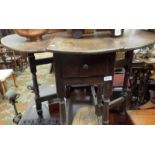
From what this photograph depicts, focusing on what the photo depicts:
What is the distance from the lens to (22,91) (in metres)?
2.93

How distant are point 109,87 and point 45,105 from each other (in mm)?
688

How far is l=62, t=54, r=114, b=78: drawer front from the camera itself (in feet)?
2.35

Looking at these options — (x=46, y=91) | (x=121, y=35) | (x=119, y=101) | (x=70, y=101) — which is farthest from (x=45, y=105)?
(x=121, y=35)

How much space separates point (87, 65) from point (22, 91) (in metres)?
2.39

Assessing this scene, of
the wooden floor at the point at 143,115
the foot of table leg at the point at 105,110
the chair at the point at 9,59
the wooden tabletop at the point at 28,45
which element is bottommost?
the chair at the point at 9,59

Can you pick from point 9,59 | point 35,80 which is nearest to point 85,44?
point 35,80

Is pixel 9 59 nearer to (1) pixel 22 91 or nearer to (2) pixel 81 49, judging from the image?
(1) pixel 22 91

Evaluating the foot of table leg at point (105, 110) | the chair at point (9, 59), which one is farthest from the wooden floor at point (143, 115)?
the chair at point (9, 59)

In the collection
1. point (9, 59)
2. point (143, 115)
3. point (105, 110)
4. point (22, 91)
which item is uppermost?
point (105, 110)

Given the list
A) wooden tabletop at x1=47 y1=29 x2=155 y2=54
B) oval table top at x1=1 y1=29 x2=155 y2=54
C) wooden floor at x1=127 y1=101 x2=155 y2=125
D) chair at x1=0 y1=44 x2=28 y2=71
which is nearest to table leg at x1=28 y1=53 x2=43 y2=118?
oval table top at x1=1 y1=29 x2=155 y2=54

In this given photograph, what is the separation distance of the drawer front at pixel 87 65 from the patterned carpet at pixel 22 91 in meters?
0.85

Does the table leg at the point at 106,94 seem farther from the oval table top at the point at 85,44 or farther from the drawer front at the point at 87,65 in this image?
Answer: the oval table top at the point at 85,44

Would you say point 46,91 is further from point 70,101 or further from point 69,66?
point 69,66

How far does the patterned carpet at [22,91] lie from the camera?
2317 millimetres
